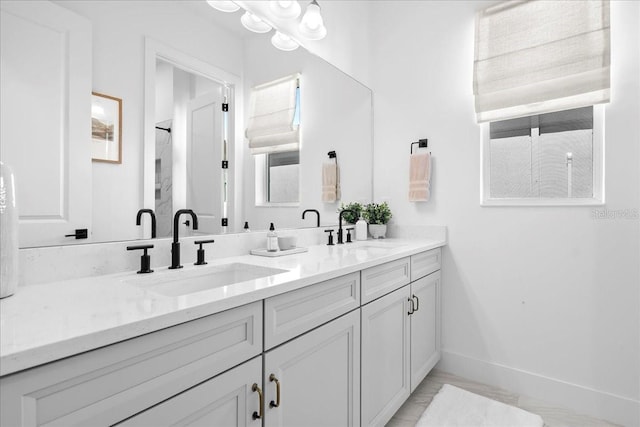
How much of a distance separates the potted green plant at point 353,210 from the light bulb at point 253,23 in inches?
46.8

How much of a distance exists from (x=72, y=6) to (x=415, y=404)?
2.33 meters

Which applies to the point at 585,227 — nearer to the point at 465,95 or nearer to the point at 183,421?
the point at 465,95

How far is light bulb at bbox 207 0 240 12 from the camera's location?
4.81 ft

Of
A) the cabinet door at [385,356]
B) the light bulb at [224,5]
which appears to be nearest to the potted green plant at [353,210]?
the cabinet door at [385,356]

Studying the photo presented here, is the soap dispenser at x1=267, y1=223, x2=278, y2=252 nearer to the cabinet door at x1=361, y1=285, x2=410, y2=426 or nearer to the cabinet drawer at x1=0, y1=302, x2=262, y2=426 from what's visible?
the cabinet door at x1=361, y1=285, x2=410, y2=426

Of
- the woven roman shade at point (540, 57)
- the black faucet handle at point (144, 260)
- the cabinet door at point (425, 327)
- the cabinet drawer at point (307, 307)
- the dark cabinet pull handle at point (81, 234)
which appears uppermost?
the woven roman shade at point (540, 57)

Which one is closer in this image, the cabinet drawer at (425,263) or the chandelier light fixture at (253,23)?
the chandelier light fixture at (253,23)

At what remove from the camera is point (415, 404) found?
1854mm

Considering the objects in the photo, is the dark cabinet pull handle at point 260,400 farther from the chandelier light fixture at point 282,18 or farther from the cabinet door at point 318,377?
the chandelier light fixture at point 282,18

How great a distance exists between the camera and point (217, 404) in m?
0.80

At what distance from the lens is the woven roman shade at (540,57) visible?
171 cm

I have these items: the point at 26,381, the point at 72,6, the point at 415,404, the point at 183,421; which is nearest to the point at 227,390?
the point at 183,421

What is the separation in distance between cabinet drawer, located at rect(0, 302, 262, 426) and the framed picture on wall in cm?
73

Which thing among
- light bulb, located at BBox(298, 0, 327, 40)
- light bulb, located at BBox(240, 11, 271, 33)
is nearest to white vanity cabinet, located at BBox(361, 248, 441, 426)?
light bulb, located at BBox(240, 11, 271, 33)
